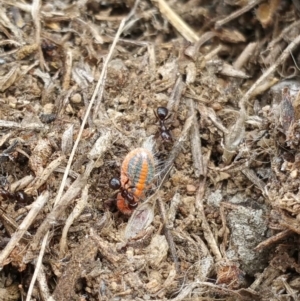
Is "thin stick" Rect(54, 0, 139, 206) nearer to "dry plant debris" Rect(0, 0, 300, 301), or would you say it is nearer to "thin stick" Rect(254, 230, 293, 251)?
"dry plant debris" Rect(0, 0, 300, 301)

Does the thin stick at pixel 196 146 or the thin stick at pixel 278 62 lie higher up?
the thin stick at pixel 278 62

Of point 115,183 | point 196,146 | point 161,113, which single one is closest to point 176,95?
point 161,113

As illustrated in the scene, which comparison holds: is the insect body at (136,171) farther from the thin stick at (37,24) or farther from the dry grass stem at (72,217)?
the thin stick at (37,24)

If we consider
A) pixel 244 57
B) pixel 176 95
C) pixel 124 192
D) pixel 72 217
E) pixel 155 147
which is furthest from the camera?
pixel 244 57

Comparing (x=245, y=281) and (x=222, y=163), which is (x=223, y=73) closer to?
(x=222, y=163)

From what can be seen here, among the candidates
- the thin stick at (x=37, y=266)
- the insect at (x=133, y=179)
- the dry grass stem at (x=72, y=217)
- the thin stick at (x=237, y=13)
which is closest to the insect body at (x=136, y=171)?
the insect at (x=133, y=179)

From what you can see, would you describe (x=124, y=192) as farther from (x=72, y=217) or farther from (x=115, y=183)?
(x=72, y=217)
